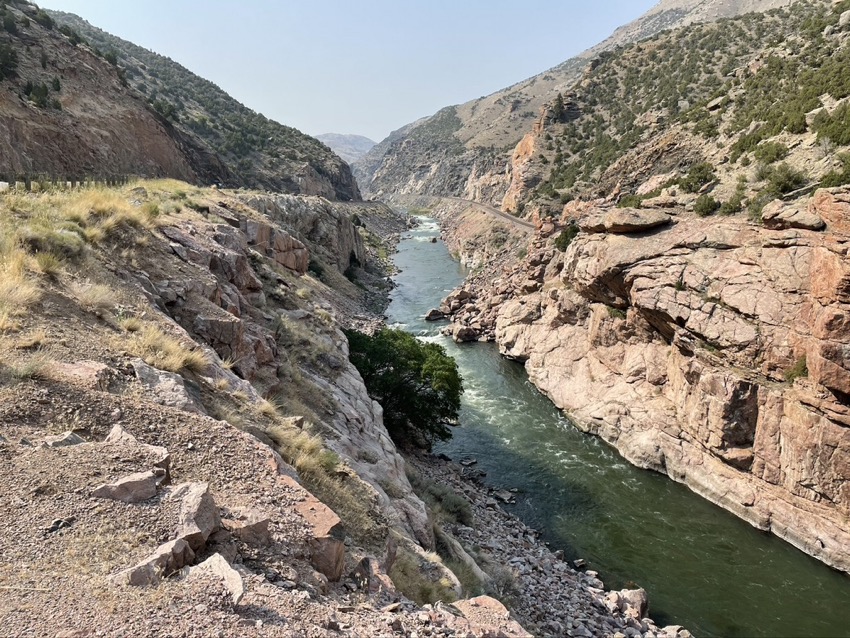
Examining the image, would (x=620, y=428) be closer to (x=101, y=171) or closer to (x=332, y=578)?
(x=332, y=578)

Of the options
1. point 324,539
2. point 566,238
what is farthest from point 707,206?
point 324,539

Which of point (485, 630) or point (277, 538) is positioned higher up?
point (277, 538)

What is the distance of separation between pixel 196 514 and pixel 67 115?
1605 inches

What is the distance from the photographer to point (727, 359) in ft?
67.3

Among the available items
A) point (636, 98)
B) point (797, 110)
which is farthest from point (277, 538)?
point (636, 98)

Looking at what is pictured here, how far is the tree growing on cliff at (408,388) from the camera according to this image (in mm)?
22281

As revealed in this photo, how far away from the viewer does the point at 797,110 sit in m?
25.1

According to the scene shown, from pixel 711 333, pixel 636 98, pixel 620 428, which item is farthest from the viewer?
pixel 636 98

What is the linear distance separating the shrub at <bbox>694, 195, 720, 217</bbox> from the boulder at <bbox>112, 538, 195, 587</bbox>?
26.4 metres

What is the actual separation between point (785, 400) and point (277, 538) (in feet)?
64.3

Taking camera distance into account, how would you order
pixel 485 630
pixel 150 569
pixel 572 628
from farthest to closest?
pixel 572 628 → pixel 485 630 → pixel 150 569

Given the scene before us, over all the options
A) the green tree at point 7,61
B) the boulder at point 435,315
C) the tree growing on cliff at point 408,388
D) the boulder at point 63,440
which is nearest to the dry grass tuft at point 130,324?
the boulder at point 63,440

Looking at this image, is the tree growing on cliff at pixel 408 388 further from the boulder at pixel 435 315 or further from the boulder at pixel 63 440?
the boulder at pixel 435 315

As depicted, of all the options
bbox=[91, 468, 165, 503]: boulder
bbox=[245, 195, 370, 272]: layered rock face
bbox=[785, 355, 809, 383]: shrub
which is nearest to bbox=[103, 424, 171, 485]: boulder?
bbox=[91, 468, 165, 503]: boulder
